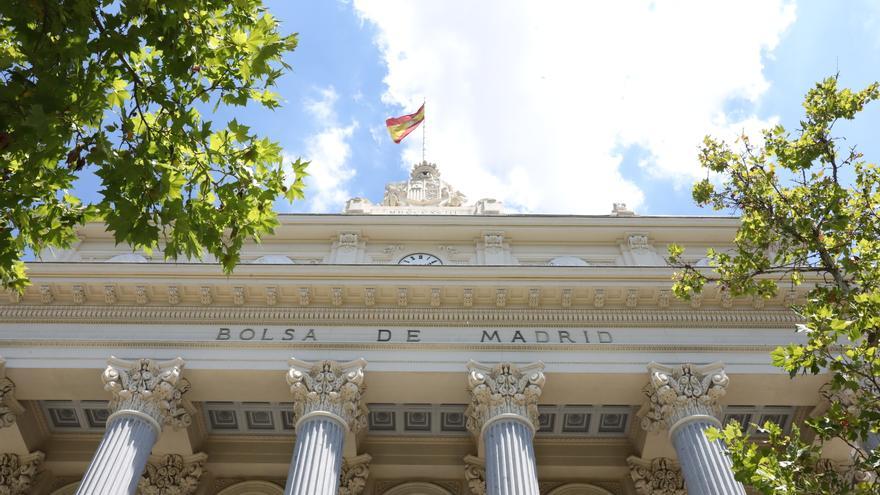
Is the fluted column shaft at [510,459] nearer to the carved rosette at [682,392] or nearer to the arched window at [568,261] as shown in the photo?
the carved rosette at [682,392]

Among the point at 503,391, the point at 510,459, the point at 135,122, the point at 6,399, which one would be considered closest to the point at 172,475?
the point at 6,399

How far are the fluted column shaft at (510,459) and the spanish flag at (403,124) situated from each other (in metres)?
15.8

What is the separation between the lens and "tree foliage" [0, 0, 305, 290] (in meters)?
7.97

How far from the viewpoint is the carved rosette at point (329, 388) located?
53.2 ft

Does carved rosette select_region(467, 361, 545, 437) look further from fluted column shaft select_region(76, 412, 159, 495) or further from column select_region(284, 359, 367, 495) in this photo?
fluted column shaft select_region(76, 412, 159, 495)

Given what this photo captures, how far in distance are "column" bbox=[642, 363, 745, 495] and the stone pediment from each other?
8979 millimetres

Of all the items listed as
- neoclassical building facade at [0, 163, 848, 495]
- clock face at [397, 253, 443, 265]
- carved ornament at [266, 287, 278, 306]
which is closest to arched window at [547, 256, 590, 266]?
neoclassical building facade at [0, 163, 848, 495]

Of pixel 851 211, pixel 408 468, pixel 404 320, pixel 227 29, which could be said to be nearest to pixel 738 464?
pixel 851 211

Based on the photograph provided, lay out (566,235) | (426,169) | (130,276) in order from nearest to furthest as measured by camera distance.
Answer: (130,276)
(566,235)
(426,169)

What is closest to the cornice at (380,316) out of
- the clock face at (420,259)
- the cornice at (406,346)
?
the cornice at (406,346)

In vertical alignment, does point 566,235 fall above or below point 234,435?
above

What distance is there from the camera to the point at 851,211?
9.81 m

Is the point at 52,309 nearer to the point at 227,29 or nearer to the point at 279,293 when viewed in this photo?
the point at 279,293

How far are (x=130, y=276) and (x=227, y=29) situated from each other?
11.2 metres
